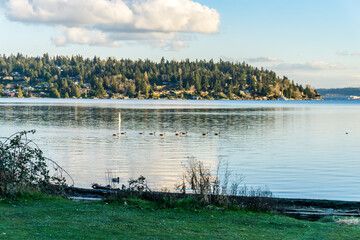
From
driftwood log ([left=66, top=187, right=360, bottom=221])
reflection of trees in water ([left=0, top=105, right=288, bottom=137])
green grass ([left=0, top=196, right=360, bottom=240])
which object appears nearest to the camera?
green grass ([left=0, top=196, right=360, bottom=240])

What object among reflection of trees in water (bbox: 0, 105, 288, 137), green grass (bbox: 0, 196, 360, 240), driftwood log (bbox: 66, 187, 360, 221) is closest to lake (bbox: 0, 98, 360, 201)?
driftwood log (bbox: 66, 187, 360, 221)

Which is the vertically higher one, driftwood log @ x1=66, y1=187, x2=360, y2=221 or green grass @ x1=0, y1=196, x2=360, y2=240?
green grass @ x1=0, y1=196, x2=360, y2=240

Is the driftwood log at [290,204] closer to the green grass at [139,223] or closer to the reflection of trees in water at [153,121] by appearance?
the green grass at [139,223]

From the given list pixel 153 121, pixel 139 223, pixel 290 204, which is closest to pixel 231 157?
pixel 290 204

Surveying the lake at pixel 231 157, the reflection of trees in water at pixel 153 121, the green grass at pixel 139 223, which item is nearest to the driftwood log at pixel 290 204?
the green grass at pixel 139 223

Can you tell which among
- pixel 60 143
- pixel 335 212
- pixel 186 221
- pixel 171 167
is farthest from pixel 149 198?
pixel 60 143

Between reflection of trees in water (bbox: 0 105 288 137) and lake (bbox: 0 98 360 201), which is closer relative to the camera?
lake (bbox: 0 98 360 201)

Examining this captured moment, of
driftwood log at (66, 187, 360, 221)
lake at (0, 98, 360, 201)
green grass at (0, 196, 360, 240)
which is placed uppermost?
green grass at (0, 196, 360, 240)

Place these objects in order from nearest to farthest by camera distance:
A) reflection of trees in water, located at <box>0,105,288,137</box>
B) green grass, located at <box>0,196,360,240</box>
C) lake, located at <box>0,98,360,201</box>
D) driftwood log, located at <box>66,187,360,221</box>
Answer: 1. green grass, located at <box>0,196,360,240</box>
2. driftwood log, located at <box>66,187,360,221</box>
3. lake, located at <box>0,98,360,201</box>
4. reflection of trees in water, located at <box>0,105,288,137</box>

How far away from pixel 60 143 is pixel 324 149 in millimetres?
30845

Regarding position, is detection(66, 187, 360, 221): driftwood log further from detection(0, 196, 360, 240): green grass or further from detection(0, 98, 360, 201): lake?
detection(0, 98, 360, 201): lake

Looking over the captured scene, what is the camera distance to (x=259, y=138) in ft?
217

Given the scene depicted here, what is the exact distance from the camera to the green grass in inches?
487

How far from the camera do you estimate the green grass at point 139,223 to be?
1236cm
